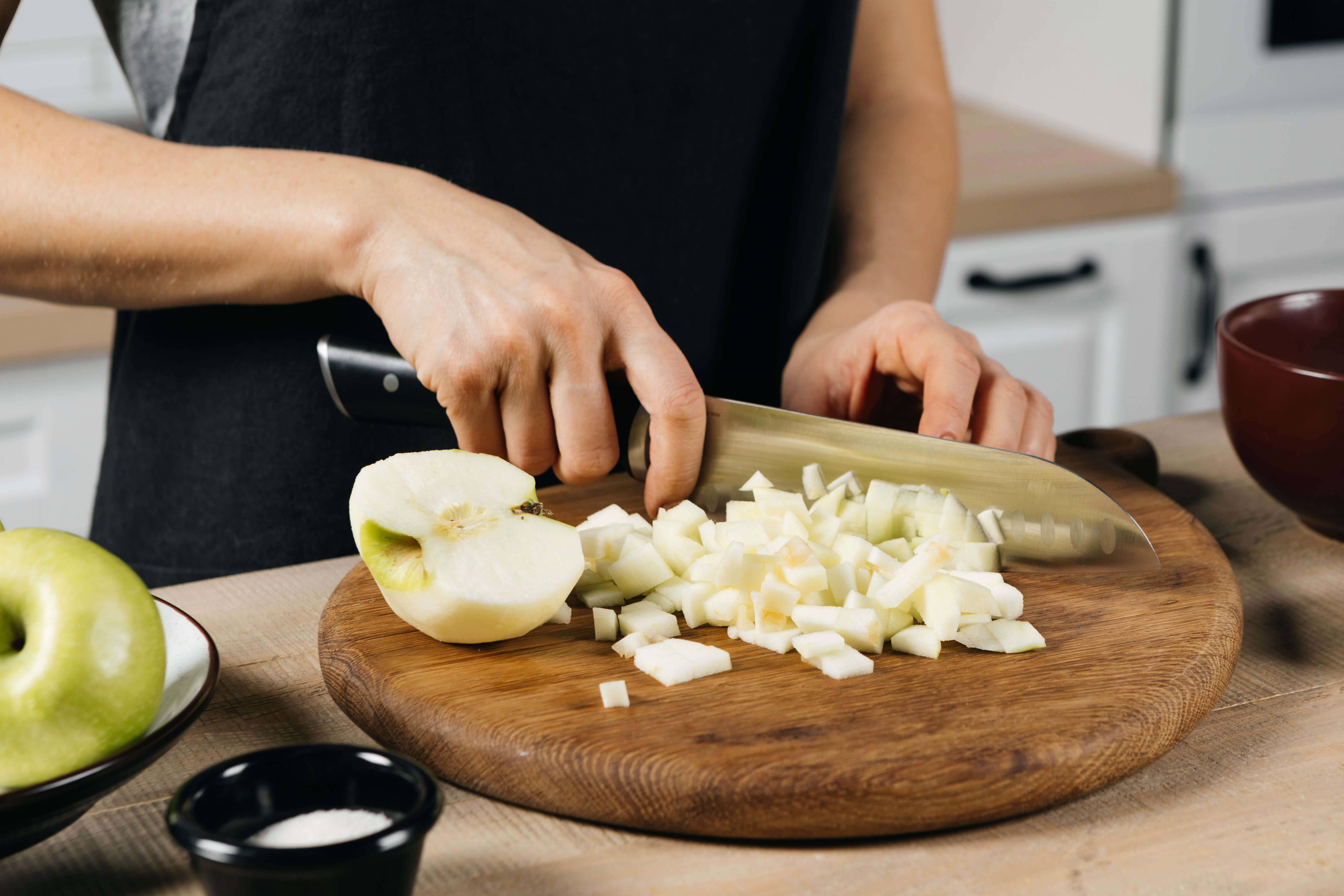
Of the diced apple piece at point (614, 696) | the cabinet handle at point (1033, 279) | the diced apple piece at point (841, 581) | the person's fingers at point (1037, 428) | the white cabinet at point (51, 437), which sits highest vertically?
the person's fingers at point (1037, 428)

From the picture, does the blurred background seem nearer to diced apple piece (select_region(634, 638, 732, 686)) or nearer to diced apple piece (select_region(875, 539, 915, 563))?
diced apple piece (select_region(875, 539, 915, 563))

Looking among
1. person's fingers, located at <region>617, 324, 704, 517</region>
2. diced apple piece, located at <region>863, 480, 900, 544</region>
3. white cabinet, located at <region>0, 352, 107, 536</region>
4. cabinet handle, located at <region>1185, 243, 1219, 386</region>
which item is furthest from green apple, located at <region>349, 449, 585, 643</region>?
cabinet handle, located at <region>1185, 243, 1219, 386</region>

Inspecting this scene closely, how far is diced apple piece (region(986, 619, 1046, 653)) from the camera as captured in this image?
0.77 metres

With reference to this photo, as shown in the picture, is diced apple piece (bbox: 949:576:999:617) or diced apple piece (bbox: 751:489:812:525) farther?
diced apple piece (bbox: 751:489:812:525)

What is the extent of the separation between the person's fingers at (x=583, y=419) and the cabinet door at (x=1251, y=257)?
175 centimetres

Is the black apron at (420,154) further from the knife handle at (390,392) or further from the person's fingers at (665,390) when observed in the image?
the person's fingers at (665,390)

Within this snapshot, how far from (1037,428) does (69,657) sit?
2.50 feet

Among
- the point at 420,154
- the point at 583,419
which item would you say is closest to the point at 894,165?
the point at 420,154

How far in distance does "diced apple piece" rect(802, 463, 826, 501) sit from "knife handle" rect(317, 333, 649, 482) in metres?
0.13

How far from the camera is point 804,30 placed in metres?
1.24

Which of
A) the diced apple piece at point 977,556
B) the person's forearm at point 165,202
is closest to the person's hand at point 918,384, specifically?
the diced apple piece at point 977,556

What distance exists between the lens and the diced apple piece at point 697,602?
0.81 metres

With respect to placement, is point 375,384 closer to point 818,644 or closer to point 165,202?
point 165,202

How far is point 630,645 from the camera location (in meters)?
0.77
